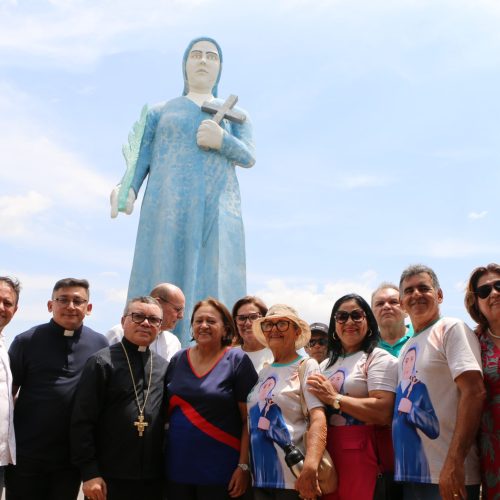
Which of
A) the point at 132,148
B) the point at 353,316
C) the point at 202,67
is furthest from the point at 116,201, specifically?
the point at 353,316

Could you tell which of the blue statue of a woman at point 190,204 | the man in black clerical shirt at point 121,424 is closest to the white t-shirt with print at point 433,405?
the man in black clerical shirt at point 121,424

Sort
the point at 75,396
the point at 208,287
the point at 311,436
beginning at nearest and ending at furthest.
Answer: the point at 311,436
the point at 75,396
the point at 208,287

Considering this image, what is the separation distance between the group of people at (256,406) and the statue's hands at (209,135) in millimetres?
5170

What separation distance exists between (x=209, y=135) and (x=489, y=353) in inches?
259

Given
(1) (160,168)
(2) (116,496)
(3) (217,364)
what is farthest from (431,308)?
(1) (160,168)

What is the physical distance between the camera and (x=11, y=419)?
3.95 meters

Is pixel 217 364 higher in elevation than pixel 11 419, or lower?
higher

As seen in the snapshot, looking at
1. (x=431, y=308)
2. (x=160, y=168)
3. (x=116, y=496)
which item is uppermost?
(x=160, y=168)

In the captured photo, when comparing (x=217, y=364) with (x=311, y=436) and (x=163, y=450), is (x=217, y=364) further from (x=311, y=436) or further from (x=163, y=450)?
(x=311, y=436)

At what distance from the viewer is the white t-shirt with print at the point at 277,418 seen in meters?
3.46

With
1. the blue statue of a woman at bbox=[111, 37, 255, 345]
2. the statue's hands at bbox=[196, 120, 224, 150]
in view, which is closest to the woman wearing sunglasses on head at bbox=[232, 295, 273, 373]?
the blue statue of a woman at bbox=[111, 37, 255, 345]

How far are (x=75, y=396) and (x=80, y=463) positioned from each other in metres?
0.40

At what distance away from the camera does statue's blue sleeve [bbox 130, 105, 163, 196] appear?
9.63 metres

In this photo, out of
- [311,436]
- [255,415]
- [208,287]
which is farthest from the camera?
[208,287]
